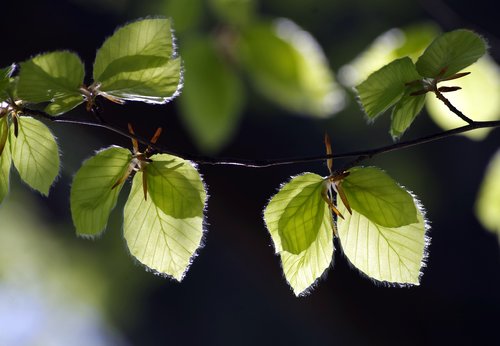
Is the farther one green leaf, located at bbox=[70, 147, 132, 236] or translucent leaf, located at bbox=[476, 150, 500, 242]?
translucent leaf, located at bbox=[476, 150, 500, 242]

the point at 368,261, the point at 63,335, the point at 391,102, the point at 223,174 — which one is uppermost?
the point at 391,102

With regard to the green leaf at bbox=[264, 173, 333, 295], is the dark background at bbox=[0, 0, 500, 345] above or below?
below

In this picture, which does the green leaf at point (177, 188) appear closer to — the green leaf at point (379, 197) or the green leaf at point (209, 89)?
the green leaf at point (379, 197)

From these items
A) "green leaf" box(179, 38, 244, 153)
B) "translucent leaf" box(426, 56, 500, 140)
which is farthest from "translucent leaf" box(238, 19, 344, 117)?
"translucent leaf" box(426, 56, 500, 140)

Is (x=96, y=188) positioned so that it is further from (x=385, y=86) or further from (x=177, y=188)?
(x=385, y=86)

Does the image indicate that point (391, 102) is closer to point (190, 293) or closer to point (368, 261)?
point (368, 261)

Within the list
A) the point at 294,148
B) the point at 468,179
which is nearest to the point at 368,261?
the point at 294,148

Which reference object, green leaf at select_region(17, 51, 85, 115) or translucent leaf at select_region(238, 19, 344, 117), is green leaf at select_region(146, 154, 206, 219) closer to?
green leaf at select_region(17, 51, 85, 115)
